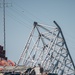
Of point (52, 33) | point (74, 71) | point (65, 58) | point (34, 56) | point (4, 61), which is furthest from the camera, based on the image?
point (4, 61)

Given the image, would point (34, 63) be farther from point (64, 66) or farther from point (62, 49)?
point (64, 66)

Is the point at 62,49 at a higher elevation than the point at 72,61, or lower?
higher

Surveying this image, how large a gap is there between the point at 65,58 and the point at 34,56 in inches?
389

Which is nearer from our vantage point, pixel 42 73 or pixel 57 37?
pixel 42 73

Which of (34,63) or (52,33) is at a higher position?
(52,33)

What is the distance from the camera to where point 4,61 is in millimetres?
62062

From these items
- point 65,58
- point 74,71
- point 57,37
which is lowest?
point 74,71

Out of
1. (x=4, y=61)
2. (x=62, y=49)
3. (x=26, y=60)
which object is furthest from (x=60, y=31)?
(x=4, y=61)

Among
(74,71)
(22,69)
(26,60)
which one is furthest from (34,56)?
(74,71)

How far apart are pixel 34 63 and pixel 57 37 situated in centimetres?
814

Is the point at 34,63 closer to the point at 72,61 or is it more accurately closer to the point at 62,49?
the point at 62,49

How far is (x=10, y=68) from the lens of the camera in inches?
1569

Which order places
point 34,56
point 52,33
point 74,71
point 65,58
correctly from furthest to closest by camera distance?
point 74,71 → point 65,58 → point 34,56 → point 52,33

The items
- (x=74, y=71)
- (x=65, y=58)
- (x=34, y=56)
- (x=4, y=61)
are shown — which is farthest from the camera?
(x=4, y=61)
